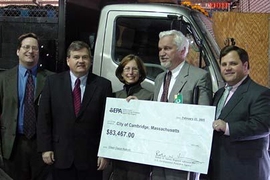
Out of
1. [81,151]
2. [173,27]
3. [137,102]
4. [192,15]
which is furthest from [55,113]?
[192,15]

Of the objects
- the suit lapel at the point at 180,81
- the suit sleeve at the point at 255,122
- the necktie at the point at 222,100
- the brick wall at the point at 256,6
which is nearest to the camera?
the suit sleeve at the point at 255,122

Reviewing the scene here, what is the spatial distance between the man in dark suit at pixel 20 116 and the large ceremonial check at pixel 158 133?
84cm

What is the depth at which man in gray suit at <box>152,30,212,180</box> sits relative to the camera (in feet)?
9.82

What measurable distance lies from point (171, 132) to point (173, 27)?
57.3 inches

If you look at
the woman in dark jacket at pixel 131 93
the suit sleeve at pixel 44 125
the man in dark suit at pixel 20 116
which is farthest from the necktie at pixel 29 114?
the woman in dark jacket at pixel 131 93

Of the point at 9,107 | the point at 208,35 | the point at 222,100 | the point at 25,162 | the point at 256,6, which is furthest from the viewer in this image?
the point at 256,6

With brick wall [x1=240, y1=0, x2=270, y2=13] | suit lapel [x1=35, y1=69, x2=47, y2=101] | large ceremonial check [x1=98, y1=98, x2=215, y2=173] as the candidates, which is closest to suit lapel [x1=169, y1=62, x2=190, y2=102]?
large ceremonial check [x1=98, y1=98, x2=215, y2=173]

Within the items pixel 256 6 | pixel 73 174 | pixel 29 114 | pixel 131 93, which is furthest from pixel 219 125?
pixel 256 6

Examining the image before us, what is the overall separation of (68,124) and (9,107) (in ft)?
2.36

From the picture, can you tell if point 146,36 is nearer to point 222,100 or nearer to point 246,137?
point 222,100

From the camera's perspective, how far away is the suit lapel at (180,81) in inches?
120

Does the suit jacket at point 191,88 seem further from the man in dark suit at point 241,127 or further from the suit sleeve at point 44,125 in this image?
the suit sleeve at point 44,125

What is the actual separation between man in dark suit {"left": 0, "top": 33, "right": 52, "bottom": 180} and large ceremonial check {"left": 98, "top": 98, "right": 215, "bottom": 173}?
2.75 ft

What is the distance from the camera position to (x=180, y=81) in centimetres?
305
